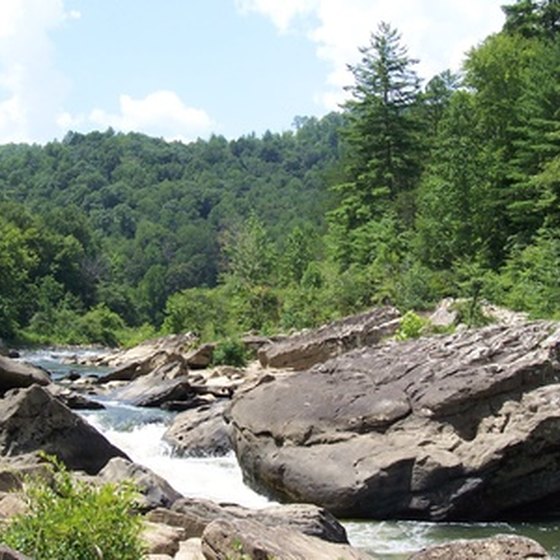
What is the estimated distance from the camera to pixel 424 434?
1499 centimetres

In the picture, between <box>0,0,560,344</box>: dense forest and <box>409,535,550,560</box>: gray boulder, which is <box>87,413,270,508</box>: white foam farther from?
<box>0,0,560,344</box>: dense forest

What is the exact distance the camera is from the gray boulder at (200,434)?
18438mm

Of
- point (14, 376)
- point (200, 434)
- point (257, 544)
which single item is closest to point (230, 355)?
point (200, 434)

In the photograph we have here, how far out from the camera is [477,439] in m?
14.9

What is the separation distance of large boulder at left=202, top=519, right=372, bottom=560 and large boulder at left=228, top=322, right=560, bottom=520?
5.61 metres

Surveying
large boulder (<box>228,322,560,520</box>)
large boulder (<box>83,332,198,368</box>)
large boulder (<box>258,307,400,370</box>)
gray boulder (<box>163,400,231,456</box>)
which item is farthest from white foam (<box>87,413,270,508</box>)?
large boulder (<box>83,332,198,368</box>)

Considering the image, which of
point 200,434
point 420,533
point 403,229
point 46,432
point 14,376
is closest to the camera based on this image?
point 420,533

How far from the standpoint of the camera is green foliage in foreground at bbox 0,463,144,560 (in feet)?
21.4

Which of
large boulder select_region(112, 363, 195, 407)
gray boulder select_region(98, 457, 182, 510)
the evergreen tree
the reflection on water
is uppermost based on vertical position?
the evergreen tree

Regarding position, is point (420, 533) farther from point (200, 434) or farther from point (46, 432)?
point (200, 434)

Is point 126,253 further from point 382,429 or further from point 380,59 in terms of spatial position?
point 382,429

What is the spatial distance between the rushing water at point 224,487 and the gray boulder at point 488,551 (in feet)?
17.5

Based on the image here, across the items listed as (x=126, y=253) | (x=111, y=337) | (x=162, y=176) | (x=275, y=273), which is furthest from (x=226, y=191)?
(x=275, y=273)

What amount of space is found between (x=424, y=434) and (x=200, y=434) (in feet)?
18.0
